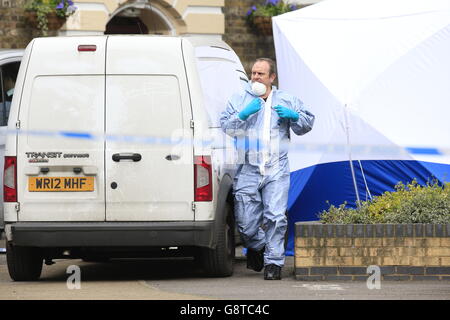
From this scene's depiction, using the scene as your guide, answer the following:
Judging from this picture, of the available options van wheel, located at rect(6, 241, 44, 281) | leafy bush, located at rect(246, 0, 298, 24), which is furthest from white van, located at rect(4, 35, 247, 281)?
leafy bush, located at rect(246, 0, 298, 24)

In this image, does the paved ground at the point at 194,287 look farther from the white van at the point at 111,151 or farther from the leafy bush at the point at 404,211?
the leafy bush at the point at 404,211

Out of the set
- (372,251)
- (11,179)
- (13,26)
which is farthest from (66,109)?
(13,26)

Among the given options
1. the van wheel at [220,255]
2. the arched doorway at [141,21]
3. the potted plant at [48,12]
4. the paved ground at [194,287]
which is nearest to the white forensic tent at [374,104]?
the paved ground at [194,287]

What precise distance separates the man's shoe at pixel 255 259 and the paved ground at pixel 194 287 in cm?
8

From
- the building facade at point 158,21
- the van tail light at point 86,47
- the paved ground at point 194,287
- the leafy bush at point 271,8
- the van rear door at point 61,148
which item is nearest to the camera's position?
the paved ground at point 194,287

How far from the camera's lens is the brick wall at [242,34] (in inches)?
877

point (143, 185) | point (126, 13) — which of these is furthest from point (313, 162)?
point (126, 13)

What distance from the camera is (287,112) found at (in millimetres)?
10250

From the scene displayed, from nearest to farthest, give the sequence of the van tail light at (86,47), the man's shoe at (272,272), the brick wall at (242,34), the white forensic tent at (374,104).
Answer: the van tail light at (86,47) → the man's shoe at (272,272) → the white forensic tent at (374,104) → the brick wall at (242,34)

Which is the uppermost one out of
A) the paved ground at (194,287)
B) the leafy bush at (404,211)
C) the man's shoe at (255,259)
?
the leafy bush at (404,211)

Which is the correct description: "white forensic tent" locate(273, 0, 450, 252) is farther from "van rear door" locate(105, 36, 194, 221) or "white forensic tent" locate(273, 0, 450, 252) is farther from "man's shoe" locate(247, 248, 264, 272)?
"van rear door" locate(105, 36, 194, 221)

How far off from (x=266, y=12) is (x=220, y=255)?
12.3 m

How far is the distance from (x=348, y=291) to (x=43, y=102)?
2824 mm

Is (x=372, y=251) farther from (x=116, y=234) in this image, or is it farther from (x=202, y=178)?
(x=116, y=234)
